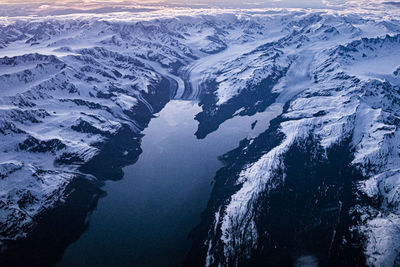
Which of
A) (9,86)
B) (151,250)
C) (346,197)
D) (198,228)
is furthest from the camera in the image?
(9,86)

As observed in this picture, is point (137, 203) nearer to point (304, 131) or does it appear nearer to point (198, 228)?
point (198, 228)

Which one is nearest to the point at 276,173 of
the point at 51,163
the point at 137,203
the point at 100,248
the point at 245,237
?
the point at 245,237

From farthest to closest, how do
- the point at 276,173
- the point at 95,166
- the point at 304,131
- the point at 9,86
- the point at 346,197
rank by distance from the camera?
the point at 9,86, the point at 304,131, the point at 95,166, the point at 276,173, the point at 346,197

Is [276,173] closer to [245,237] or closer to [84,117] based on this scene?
[245,237]

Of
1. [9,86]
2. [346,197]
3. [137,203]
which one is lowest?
[137,203]

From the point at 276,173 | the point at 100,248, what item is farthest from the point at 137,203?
the point at 276,173

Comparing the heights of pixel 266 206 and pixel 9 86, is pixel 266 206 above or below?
below

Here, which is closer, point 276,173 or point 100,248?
point 100,248
